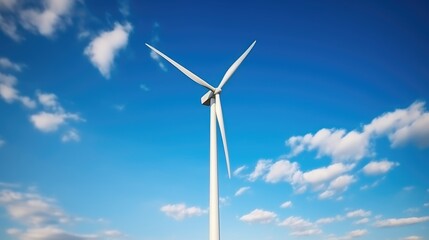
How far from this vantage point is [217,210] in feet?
102

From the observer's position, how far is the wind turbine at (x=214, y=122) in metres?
30.6

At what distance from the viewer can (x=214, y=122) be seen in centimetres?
3734

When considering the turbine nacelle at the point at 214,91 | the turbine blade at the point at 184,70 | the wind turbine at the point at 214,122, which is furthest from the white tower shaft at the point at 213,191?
the turbine blade at the point at 184,70

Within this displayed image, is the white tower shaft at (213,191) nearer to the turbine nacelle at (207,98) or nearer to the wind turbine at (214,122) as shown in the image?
the wind turbine at (214,122)

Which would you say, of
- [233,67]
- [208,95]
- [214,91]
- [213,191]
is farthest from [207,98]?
[213,191]

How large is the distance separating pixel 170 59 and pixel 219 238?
2404 cm

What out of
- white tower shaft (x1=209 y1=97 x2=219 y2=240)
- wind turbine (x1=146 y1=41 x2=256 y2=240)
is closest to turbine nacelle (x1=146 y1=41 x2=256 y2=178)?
wind turbine (x1=146 y1=41 x2=256 y2=240)

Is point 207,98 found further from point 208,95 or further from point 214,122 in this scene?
point 214,122

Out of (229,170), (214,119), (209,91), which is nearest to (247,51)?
(209,91)

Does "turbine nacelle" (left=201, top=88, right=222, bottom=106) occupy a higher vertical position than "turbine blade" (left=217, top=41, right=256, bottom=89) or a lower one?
lower

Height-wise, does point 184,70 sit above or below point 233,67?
below

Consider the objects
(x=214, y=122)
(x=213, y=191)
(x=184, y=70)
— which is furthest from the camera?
(x=184, y=70)

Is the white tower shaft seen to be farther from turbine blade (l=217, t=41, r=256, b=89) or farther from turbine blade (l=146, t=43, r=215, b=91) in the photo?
turbine blade (l=217, t=41, r=256, b=89)

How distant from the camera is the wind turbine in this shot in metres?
30.6
